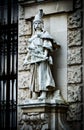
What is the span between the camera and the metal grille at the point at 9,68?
1457 cm

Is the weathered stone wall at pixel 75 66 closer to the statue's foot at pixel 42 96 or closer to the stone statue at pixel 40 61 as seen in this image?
the stone statue at pixel 40 61

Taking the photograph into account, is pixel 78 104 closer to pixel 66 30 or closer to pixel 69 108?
pixel 69 108

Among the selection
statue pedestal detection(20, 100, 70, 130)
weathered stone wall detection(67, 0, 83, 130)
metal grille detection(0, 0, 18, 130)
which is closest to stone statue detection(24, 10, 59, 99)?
statue pedestal detection(20, 100, 70, 130)

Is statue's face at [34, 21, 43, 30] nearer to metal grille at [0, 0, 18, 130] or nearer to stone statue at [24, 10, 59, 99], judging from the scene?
stone statue at [24, 10, 59, 99]

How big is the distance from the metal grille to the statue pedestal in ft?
4.71

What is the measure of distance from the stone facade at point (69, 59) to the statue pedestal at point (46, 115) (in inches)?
11.6

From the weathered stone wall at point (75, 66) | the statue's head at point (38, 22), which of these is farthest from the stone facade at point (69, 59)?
the statue's head at point (38, 22)

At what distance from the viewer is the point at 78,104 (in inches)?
518

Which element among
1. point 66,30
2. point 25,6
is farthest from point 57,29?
point 25,6

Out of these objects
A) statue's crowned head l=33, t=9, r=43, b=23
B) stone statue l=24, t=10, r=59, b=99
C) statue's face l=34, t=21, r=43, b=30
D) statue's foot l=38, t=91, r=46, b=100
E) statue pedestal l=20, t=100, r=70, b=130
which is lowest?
statue pedestal l=20, t=100, r=70, b=130

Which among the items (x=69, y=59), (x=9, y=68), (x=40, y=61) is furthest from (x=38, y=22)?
(x=9, y=68)

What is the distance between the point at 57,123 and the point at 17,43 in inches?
104

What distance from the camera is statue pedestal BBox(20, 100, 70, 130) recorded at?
12.9 metres

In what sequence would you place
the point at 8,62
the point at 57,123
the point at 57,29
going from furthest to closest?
the point at 8,62 → the point at 57,29 → the point at 57,123
